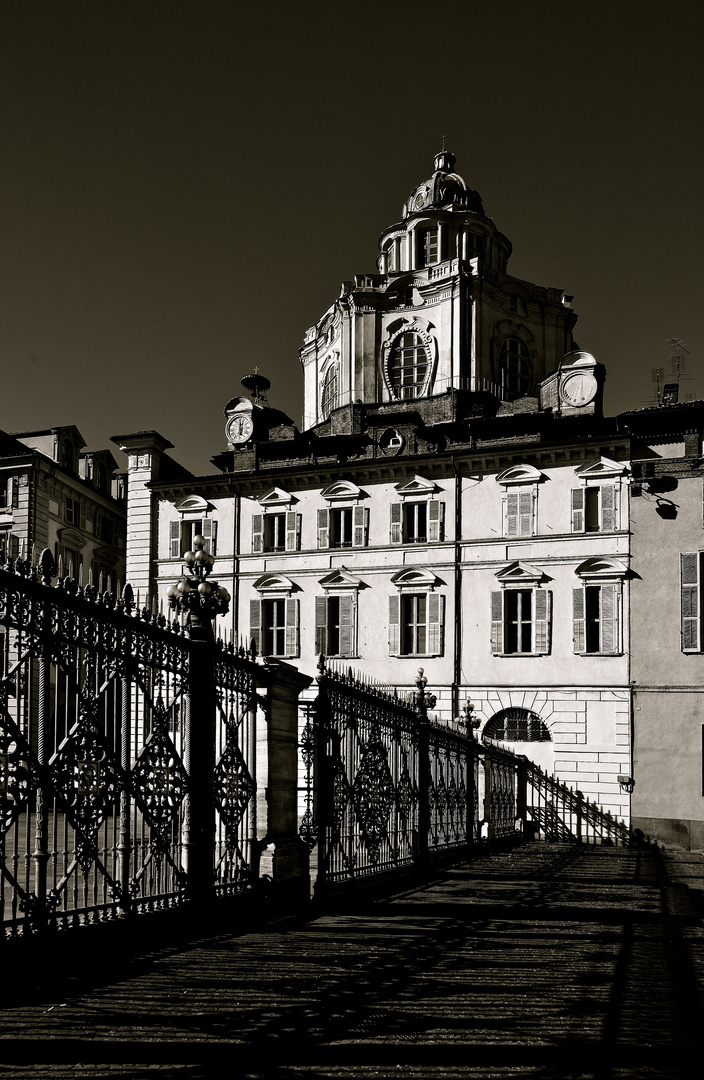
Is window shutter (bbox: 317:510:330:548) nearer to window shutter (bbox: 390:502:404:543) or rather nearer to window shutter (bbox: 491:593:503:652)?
window shutter (bbox: 390:502:404:543)

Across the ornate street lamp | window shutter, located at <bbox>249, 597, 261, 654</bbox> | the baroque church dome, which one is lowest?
the ornate street lamp

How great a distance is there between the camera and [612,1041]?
18.1ft

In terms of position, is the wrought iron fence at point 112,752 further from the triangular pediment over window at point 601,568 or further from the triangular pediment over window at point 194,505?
the triangular pediment over window at point 194,505

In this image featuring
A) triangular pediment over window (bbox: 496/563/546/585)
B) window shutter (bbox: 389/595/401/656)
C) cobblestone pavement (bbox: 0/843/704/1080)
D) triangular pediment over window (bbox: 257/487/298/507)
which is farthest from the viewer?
triangular pediment over window (bbox: 257/487/298/507)

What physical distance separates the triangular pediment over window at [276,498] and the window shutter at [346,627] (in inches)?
173

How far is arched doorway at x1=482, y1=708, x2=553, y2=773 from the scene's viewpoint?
33344mm

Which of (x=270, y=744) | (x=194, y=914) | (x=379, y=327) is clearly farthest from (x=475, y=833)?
(x=379, y=327)

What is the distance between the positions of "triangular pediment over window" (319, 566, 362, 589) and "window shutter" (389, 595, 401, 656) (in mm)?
1418

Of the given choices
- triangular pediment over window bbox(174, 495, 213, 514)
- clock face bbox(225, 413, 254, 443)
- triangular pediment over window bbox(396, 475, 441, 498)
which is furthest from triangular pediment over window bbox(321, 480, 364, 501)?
clock face bbox(225, 413, 254, 443)

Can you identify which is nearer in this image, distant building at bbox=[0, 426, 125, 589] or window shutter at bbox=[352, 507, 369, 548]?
window shutter at bbox=[352, 507, 369, 548]

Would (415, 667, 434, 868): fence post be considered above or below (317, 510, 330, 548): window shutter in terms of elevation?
below

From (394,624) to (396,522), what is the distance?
3.67 metres

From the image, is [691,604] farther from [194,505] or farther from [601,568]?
[194,505]

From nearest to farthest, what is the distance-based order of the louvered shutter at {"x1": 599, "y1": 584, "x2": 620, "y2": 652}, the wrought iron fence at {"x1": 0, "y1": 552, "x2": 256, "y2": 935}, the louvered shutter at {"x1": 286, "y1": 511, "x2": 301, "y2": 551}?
the wrought iron fence at {"x1": 0, "y1": 552, "x2": 256, "y2": 935}
the louvered shutter at {"x1": 599, "y1": 584, "x2": 620, "y2": 652}
the louvered shutter at {"x1": 286, "y1": 511, "x2": 301, "y2": 551}
